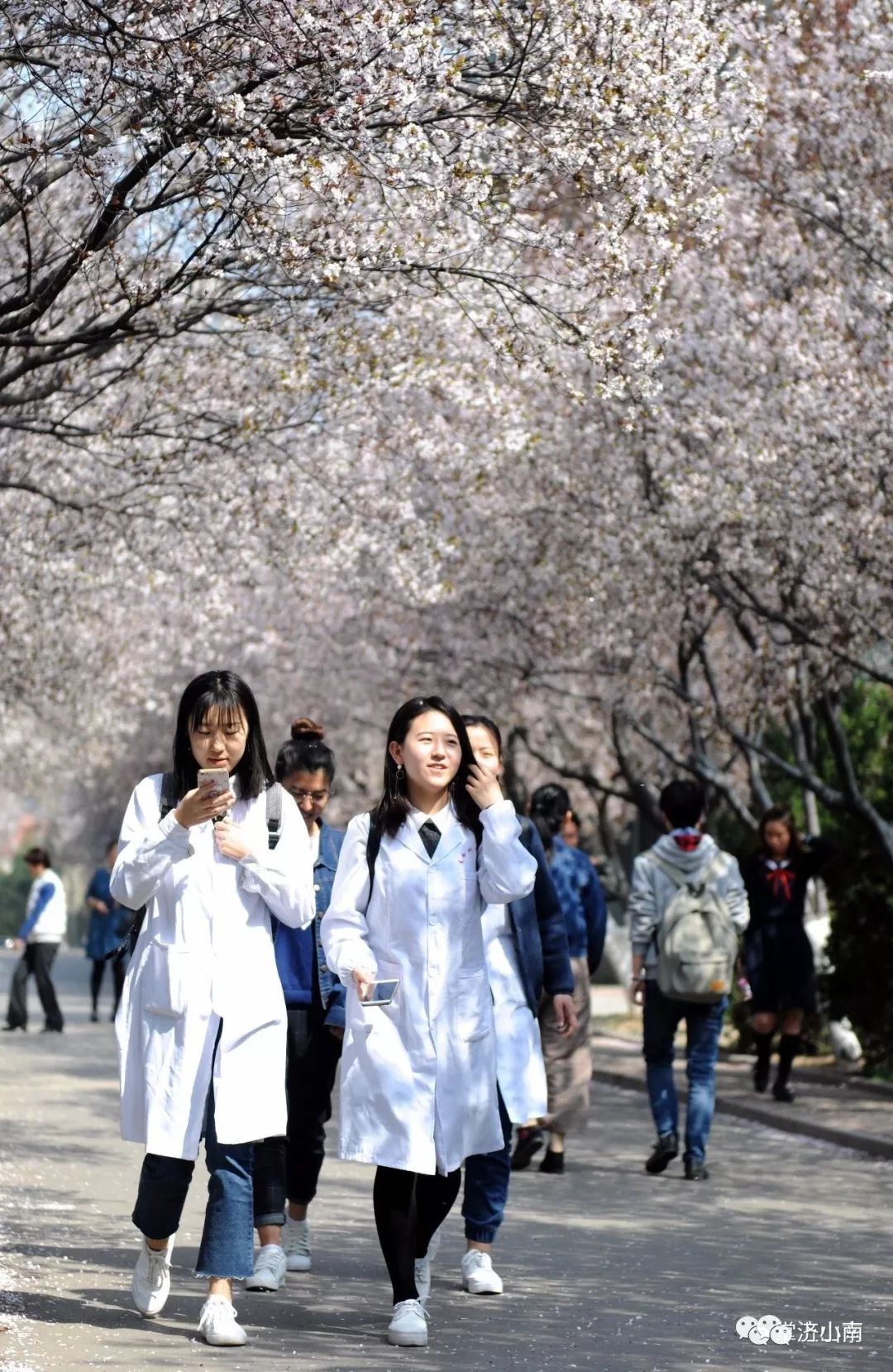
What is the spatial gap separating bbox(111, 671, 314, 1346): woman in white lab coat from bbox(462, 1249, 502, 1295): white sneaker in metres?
1.25

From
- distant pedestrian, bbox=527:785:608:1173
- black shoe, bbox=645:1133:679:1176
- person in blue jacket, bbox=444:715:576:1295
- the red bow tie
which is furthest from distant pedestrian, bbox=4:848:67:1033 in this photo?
person in blue jacket, bbox=444:715:576:1295

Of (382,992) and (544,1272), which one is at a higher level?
(382,992)

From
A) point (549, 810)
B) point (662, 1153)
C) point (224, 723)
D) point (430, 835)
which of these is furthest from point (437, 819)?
point (662, 1153)

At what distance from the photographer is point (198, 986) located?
21.6ft

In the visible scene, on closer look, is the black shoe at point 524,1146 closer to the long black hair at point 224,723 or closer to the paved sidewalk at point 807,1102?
the paved sidewalk at point 807,1102

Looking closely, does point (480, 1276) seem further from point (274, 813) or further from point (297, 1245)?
point (274, 813)

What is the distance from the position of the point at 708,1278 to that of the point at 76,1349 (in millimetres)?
2663

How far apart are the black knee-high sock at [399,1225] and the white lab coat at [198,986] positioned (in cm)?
44

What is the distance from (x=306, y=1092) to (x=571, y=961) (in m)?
3.92

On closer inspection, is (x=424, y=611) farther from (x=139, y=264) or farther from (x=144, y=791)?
(x=144, y=791)

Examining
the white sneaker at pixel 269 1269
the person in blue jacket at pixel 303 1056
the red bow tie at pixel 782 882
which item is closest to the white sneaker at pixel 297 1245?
the person in blue jacket at pixel 303 1056

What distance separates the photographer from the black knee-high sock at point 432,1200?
7.09m

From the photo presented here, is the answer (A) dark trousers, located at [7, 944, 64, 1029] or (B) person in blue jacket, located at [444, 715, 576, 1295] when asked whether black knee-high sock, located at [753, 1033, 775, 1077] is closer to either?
(B) person in blue jacket, located at [444, 715, 576, 1295]

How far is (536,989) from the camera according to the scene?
8086 millimetres
